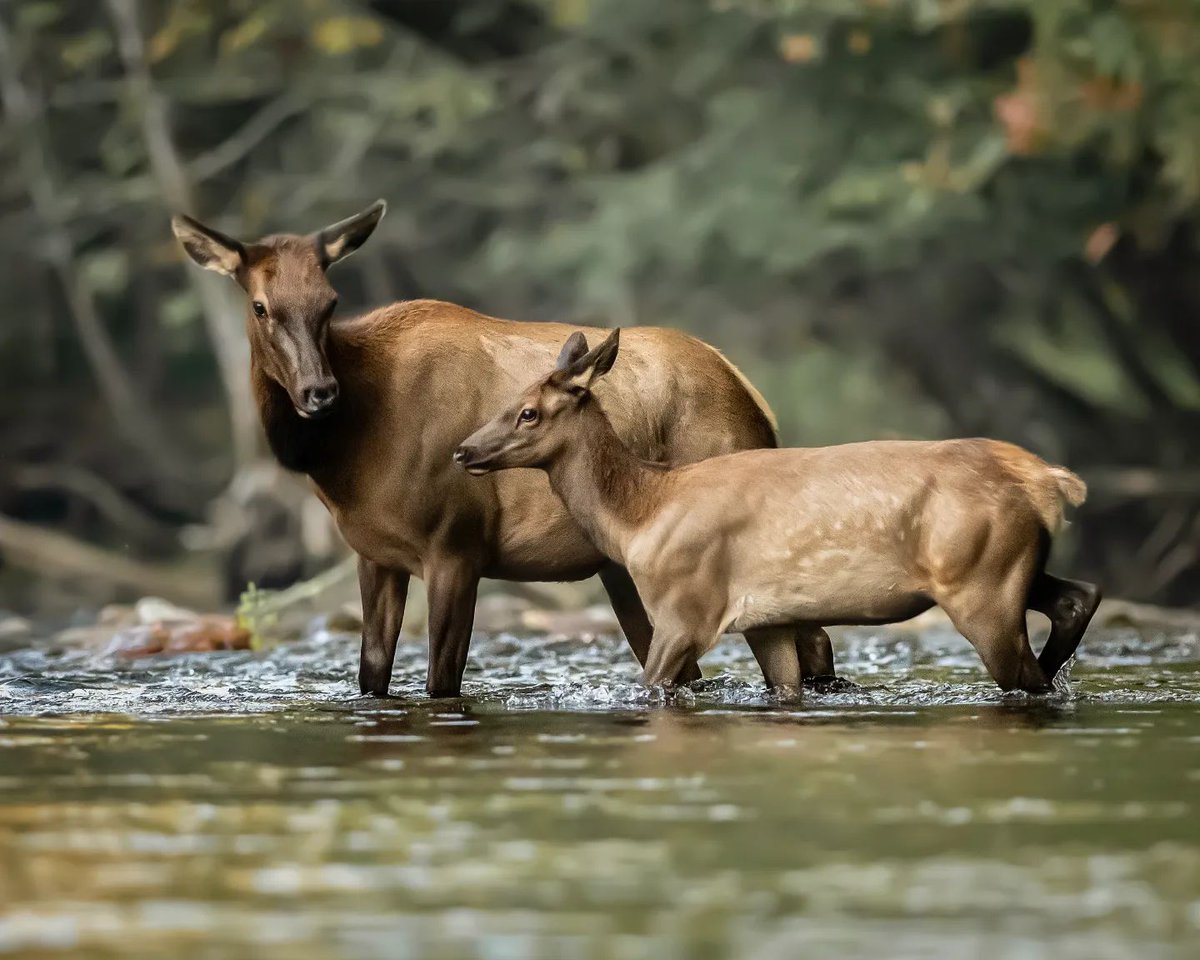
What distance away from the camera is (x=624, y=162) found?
27.0 m

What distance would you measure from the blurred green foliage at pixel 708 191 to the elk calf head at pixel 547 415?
9070 millimetres

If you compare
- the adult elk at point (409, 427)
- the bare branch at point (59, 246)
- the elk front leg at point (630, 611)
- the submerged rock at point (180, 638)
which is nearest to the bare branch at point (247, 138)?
the bare branch at point (59, 246)

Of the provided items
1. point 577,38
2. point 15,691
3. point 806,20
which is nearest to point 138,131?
point 577,38

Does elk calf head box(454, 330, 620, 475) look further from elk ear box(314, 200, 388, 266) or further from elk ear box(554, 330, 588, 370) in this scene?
elk ear box(314, 200, 388, 266)

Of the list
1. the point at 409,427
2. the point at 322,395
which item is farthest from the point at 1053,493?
the point at 322,395

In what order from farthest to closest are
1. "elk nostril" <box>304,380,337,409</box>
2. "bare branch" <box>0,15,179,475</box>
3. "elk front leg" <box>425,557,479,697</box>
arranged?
"bare branch" <box>0,15,179,475</box>, "elk front leg" <box>425,557,479,697</box>, "elk nostril" <box>304,380,337,409</box>

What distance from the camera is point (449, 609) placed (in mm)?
10820

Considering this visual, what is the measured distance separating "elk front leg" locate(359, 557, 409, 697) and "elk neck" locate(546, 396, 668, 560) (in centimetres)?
107

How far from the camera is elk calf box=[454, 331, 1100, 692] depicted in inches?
390

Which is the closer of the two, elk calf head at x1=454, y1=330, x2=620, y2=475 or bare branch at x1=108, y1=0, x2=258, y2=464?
elk calf head at x1=454, y1=330, x2=620, y2=475

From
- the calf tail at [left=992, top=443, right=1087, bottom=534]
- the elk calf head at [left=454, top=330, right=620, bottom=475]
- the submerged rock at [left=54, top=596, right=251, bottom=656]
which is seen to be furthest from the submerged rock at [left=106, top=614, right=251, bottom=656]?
the calf tail at [left=992, top=443, right=1087, bottom=534]

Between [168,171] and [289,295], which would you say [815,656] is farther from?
[168,171]

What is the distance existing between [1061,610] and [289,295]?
3.63 meters

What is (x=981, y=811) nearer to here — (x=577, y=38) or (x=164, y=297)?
(x=577, y=38)
